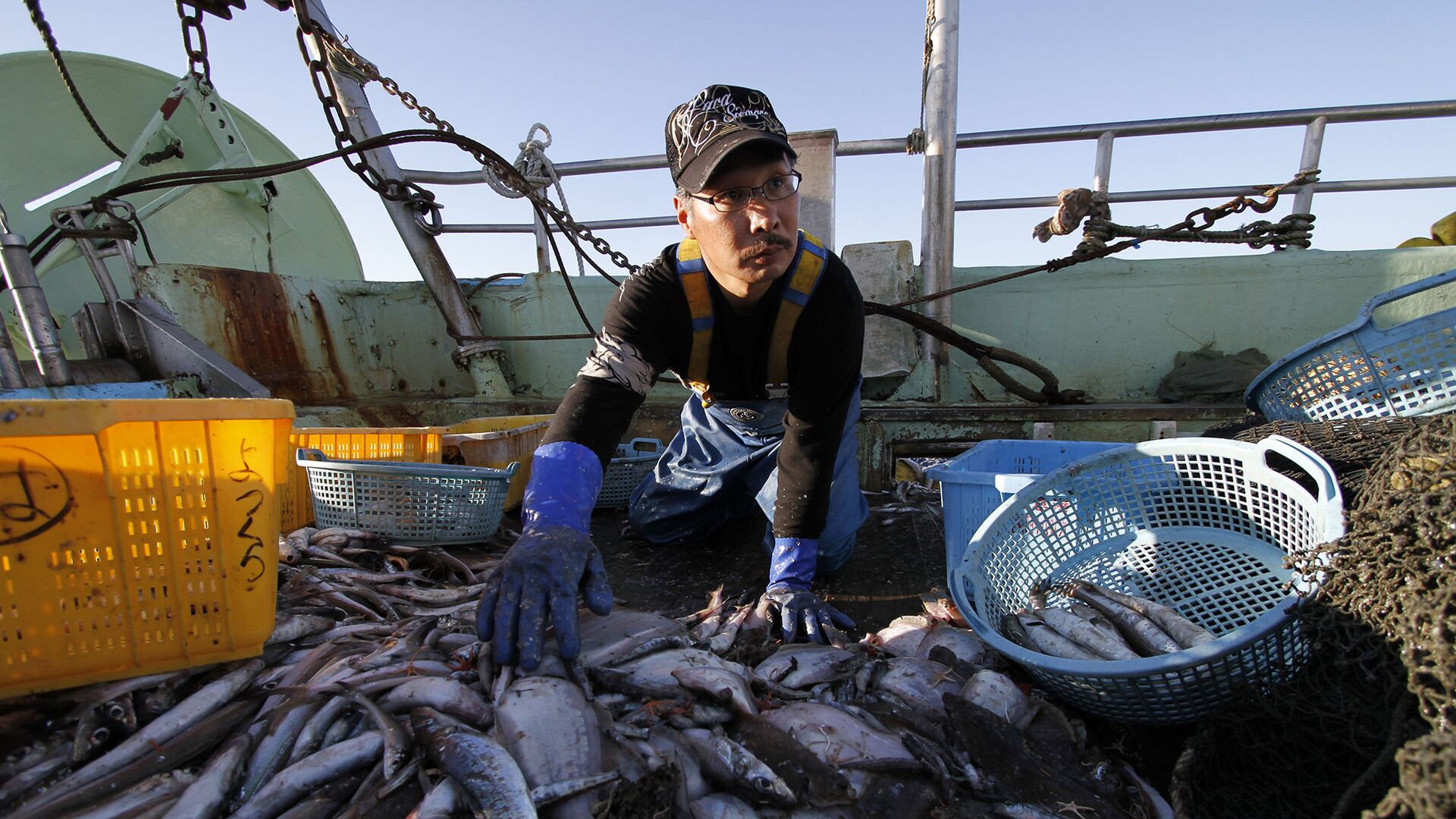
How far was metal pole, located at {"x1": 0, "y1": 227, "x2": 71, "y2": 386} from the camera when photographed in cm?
321

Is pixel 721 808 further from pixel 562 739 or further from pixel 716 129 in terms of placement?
pixel 716 129

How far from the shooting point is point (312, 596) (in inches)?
93.4

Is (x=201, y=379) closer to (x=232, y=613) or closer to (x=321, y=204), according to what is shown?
(x=232, y=613)

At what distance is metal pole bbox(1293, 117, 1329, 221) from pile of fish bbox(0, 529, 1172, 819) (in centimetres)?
491

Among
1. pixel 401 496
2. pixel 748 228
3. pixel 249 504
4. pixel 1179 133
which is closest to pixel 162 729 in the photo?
pixel 249 504

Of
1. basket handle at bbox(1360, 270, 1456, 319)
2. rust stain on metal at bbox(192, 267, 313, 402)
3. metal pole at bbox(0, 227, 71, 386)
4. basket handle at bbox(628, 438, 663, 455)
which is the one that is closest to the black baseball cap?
basket handle at bbox(1360, 270, 1456, 319)

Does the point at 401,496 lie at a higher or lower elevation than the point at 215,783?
higher

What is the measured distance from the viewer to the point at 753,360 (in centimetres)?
291

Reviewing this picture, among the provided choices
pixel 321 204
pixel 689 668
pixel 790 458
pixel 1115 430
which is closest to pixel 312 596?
pixel 689 668

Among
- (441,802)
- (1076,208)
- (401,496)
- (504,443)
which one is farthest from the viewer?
(1076,208)

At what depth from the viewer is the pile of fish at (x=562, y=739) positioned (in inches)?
51.9

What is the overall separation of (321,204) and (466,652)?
330 inches

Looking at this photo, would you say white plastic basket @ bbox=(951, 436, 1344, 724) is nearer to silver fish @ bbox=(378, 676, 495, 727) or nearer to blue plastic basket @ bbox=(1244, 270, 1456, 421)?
blue plastic basket @ bbox=(1244, 270, 1456, 421)

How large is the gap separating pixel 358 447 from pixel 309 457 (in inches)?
13.3
